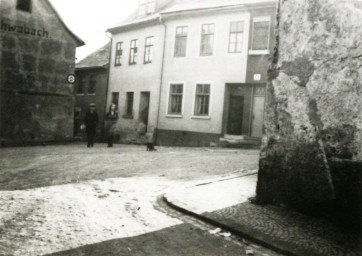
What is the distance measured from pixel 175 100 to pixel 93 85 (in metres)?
9.25

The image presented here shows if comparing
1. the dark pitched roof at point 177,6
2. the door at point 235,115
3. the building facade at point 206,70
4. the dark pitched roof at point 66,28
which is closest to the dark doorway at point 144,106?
the building facade at point 206,70

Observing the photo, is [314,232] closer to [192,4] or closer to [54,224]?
[54,224]

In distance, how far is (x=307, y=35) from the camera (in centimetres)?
526

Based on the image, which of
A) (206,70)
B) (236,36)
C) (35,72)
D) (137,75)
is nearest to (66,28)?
(35,72)

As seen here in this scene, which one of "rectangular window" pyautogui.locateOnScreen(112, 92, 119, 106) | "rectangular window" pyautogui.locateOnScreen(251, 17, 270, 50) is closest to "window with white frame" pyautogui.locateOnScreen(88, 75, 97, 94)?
"rectangular window" pyautogui.locateOnScreen(112, 92, 119, 106)

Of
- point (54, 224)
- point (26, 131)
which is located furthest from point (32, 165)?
point (26, 131)

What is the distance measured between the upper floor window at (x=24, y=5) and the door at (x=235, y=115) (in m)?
10.9

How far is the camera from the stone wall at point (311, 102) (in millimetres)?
4727

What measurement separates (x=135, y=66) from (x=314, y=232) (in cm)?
2149

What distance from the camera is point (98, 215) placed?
5.11m

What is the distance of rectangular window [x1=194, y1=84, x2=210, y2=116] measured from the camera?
20469 millimetres

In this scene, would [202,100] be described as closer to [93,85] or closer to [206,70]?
[206,70]

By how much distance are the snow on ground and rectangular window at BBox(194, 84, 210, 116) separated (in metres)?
13.6

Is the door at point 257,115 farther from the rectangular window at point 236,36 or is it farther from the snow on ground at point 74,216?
the snow on ground at point 74,216
